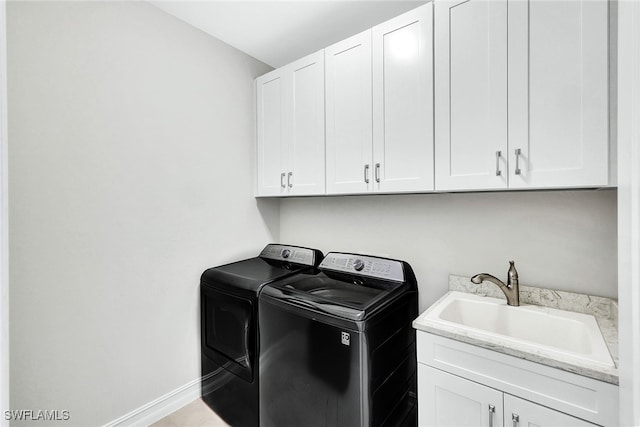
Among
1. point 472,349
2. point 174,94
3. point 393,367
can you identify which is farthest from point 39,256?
point 472,349

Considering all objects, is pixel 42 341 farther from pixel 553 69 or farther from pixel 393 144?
pixel 553 69

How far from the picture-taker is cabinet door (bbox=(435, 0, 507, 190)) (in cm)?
129

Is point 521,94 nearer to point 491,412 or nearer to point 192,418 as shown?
point 491,412

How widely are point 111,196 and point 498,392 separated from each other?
2112mm

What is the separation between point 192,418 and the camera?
5.98ft

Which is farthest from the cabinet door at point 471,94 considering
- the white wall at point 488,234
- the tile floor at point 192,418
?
the tile floor at point 192,418

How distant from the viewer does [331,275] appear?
1.89 meters

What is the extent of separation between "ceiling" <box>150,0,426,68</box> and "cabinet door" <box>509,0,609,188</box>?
29.8 inches

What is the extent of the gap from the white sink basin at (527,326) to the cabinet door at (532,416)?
0.68 ft

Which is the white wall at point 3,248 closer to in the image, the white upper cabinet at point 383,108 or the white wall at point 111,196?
the white wall at point 111,196

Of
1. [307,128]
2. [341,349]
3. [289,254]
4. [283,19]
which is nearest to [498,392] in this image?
[341,349]

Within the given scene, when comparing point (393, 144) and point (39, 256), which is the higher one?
point (393, 144)

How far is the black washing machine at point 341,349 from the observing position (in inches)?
50.2

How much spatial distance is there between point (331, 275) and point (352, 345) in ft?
2.13
